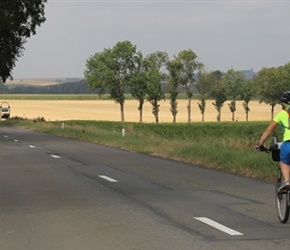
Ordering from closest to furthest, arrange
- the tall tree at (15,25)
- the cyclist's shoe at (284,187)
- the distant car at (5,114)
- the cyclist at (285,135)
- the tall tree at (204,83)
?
the cyclist at (285,135), the cyclist's shoe at (284,187), the tall tree at (15,25), the distant car at (5,114), the tall tree at (204,83)

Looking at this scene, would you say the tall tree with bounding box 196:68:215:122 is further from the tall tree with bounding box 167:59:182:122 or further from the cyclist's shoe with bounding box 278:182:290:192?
the cyclist's shoe with bounding box 278:182:290:192

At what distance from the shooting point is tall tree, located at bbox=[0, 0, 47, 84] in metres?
37.1

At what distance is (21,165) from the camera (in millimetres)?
18672

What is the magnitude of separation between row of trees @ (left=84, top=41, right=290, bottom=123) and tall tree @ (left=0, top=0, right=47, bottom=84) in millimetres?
55634

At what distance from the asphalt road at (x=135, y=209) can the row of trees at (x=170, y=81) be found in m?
85.3

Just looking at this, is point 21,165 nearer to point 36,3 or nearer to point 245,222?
point 245,222

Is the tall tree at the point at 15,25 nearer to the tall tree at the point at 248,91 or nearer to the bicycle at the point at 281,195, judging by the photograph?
the bicycle at the point at 281,195

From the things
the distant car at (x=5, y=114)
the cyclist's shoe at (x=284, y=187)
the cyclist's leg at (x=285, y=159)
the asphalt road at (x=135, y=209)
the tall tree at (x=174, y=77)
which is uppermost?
the tall tree at (x=174, y=77)

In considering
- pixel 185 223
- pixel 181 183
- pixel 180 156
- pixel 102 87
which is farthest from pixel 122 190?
pixel 102 87

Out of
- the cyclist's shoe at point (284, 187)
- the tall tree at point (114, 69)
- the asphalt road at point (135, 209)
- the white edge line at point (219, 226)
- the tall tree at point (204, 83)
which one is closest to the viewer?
the asphalt road at point (135, 209)

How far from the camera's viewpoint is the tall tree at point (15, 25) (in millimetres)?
37147

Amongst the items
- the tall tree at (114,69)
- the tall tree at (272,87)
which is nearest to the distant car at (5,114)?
the tall tree at (114,69)

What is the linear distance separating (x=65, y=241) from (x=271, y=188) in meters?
6.38

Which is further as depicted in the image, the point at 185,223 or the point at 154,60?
the point at 154,60
